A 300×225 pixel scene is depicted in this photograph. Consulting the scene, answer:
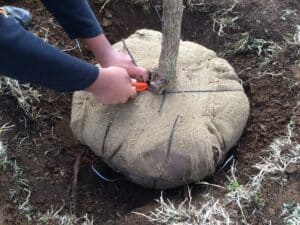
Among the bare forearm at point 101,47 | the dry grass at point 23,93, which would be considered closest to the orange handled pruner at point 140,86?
the bare forearm at point 101,47

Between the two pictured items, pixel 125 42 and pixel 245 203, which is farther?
pixel 125 42

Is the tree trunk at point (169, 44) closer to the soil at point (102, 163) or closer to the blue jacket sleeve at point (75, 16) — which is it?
the blue jacket sleeve at point (75, 16)

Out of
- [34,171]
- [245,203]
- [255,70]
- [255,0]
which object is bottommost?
[34,171]

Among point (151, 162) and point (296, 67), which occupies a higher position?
point (296, 67)

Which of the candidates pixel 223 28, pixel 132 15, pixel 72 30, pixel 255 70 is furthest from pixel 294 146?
pixel 132 15

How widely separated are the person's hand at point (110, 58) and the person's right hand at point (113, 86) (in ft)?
0.25

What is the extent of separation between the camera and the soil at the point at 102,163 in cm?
176

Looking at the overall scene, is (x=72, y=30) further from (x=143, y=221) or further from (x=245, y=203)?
(x=245, y=203)

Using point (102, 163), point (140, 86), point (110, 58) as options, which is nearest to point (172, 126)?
point (140, 86)

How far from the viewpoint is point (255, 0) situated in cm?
220

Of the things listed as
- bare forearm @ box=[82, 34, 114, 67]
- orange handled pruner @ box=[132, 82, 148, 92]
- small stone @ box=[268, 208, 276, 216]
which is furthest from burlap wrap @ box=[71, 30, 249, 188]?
small stone @ box=[268, 208, 276, 216]

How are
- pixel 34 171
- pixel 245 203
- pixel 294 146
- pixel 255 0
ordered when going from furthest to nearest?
1. pixel 255 0
2. pixel 34 171
3. pixel 294 146
4. pixel 245 203

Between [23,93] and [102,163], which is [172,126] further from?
[23,93]

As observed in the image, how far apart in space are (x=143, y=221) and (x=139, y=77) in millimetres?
454
